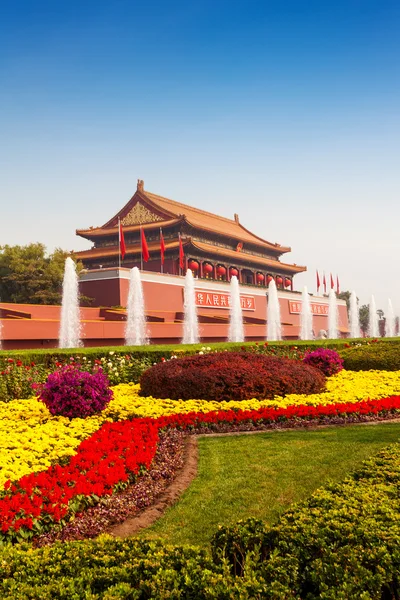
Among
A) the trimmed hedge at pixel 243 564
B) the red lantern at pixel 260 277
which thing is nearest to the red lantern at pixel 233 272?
the red lantern at pixel 260 277

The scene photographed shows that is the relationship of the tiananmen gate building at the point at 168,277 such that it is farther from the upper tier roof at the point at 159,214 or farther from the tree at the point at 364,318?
the tree at the point at 364,318

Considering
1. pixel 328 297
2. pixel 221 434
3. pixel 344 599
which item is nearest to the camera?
pixel 344 599

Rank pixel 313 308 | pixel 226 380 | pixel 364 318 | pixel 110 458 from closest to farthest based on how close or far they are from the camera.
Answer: pixel 110 458
pixel 226 380
pixel 313 308
pixel 364 318

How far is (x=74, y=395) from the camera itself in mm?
7395

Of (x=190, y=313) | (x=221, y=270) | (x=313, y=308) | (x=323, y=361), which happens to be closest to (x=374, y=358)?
(x=323, y=361)

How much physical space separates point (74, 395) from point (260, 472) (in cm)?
331

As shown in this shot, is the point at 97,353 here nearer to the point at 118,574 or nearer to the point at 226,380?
the point at 226,380

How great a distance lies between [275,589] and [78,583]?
0.90 m

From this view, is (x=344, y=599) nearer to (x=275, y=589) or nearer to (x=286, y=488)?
(x=275, y=589)

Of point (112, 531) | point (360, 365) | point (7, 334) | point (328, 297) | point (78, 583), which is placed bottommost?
point (112, 531)

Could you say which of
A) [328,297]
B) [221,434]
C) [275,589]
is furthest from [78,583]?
[328,297]

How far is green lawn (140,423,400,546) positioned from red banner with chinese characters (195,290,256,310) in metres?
24.5

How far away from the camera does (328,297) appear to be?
46.1 metres

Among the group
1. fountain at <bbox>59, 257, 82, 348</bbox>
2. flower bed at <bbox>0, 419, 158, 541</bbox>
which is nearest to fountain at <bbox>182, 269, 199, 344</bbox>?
fountain at <bbox>59, 257, 82, 348</bbox>
